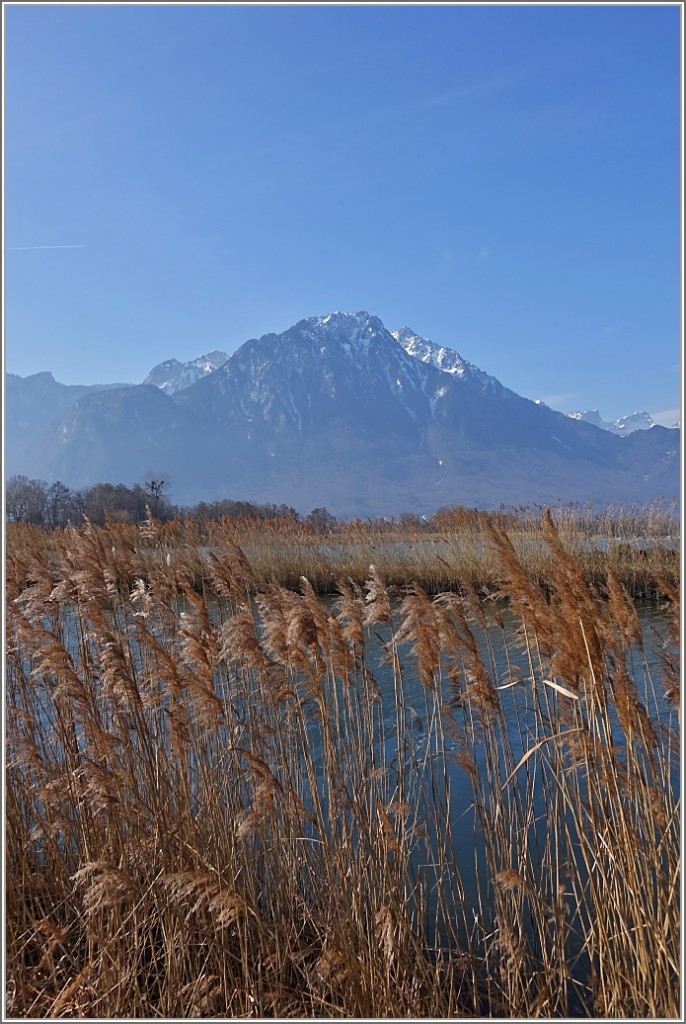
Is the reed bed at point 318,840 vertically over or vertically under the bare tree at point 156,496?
under

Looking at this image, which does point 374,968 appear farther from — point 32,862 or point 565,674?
point 32,862

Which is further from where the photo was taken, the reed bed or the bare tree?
the bare tree

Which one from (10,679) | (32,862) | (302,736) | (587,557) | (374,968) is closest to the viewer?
(374,968)

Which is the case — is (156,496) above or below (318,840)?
above

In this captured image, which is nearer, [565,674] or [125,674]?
[565,674]

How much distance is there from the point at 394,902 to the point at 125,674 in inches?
46.4

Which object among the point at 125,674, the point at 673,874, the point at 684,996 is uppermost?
the point at 125,674

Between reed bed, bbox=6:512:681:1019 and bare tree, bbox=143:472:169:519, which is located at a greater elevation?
bare tree, bbox=143:472:169:519

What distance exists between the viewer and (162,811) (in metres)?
2.80

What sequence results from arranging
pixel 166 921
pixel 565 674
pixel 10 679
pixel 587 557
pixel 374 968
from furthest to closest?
1. pixel 587 557
2. pixel 10 679
3. pixel 166 921
4. pixel 374 968
5. pixel 565 674

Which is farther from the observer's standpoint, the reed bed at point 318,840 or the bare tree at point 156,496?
the bare tree at point 156,496

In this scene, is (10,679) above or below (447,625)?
below

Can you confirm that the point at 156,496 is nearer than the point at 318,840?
No

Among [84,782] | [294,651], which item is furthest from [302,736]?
[84,782]
